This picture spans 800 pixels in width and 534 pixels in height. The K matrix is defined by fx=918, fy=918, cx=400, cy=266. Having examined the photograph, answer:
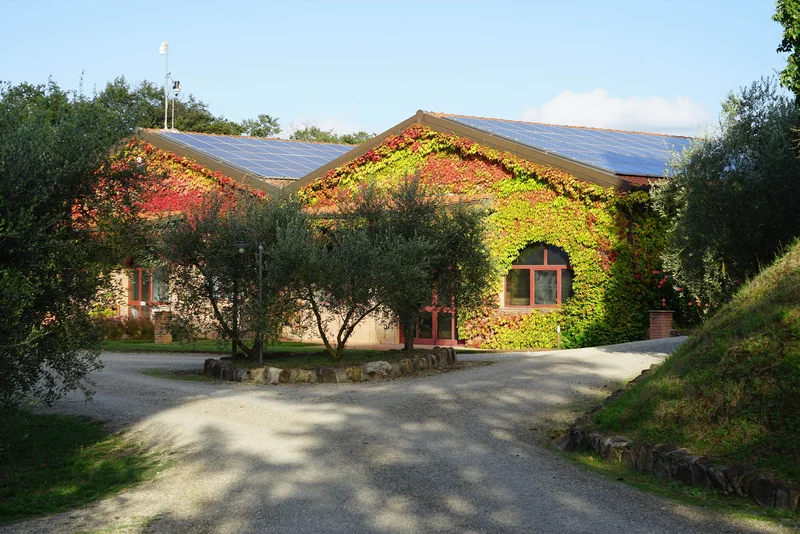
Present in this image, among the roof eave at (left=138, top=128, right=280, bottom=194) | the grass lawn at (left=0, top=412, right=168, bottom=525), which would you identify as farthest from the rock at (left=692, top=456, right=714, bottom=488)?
the roof eave at (left=138, top=128, right=280, bottom=194)

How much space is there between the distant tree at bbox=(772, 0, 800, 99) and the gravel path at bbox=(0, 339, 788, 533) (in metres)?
5.65

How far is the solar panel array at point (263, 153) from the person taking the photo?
29719 mm

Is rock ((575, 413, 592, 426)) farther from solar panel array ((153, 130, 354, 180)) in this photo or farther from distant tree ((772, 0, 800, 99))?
solar panel array ((153, 130, 354, 180))

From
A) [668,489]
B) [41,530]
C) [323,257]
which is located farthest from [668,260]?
[41,530]

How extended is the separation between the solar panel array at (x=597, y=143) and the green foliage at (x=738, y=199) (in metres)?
6.21

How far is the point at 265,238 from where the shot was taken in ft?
61.6

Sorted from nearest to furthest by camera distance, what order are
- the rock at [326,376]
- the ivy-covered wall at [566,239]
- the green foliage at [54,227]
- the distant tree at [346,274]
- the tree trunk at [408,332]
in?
the green foliage at [54,227] < the rock at [326,376] < the distant tree at [346,274] < the tree trunk at [408,332] < the ivy-covered wall at [566,239]

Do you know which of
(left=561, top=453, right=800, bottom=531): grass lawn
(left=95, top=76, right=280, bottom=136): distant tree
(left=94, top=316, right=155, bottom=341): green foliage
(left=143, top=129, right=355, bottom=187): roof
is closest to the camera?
(left=561, top=453, right=800, bottom=531): grass lawn

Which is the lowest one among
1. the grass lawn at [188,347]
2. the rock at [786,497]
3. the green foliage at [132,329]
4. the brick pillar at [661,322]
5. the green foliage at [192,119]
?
the rock at [786,497]

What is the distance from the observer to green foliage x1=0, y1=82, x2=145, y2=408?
1048 cm

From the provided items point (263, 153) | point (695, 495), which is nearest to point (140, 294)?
point (263, 153)

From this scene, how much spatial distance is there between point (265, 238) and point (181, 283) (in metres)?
2.04

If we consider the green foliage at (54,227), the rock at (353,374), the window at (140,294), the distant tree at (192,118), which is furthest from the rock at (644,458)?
the distant tree at (192,118)

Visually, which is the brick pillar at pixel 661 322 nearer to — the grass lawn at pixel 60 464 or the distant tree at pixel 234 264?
the distant tree at pixel 234 264
